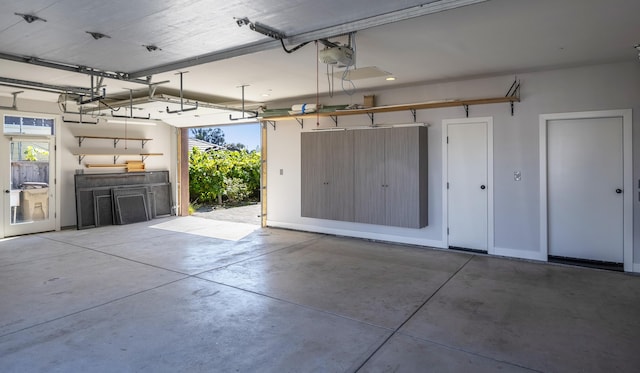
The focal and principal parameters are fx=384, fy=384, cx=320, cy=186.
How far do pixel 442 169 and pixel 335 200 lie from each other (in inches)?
73.9

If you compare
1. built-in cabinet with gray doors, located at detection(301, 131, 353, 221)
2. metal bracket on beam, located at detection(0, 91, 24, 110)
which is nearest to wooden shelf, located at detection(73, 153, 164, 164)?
metal bracket on beam, located at detection(0, 91, 24, 110)

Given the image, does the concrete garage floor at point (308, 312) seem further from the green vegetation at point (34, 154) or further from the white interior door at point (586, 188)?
the green vegetation at point (34, 154)

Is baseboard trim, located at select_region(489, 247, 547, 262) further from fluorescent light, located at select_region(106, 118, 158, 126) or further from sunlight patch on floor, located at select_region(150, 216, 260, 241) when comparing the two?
fluorescent light, located at select_region(106, 118, 158, 126)

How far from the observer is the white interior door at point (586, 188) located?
495 centimetres

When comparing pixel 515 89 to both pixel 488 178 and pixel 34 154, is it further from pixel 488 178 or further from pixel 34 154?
pixel 34 154

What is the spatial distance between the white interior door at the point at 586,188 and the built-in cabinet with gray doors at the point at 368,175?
5.80ft

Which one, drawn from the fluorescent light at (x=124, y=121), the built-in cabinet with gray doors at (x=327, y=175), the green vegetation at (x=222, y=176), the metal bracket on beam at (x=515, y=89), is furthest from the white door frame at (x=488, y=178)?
the green vegetation at (x=222, y=176)

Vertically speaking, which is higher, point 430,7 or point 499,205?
point 430,7

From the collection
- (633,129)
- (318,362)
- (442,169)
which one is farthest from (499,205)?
(318,362)

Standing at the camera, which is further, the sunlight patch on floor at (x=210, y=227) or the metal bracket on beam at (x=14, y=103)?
the sunlight patch on floor at (x=210, y=227)

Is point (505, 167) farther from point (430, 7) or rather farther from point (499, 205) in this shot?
point (430, 7)

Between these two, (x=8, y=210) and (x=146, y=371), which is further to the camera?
(x=8, y=210)

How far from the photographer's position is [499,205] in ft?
18.5

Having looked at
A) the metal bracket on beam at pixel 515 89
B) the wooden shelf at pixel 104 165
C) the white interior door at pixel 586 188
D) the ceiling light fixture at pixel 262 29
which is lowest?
the white interior door at pixel 586 188
